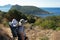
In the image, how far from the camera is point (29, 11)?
3722cm

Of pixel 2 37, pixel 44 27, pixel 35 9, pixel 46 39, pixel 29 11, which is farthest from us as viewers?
pixel 35 9

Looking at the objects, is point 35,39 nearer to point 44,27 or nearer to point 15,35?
point 15,35

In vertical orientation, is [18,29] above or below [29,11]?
above

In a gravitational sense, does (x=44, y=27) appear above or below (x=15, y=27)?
below

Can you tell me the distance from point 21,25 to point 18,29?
0.71ft

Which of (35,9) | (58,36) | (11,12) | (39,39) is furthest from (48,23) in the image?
(35,9)

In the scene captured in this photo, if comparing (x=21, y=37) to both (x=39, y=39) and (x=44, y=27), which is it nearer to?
(x=39, y=39)

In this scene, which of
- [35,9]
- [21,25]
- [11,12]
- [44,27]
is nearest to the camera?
[21,25]

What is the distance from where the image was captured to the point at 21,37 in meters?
9.90

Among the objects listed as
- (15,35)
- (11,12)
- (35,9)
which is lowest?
(35,9)

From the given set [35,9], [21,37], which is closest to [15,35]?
[21,37]

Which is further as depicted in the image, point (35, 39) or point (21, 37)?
point (35, 39)

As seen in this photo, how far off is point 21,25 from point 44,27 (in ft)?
36.9

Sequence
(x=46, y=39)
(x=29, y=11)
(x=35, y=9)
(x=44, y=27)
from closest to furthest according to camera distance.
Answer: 1. (x=46, y=39)
2. (x=44, y=27)
3. (x=29, y=11)
4. (x=35, y=9)
